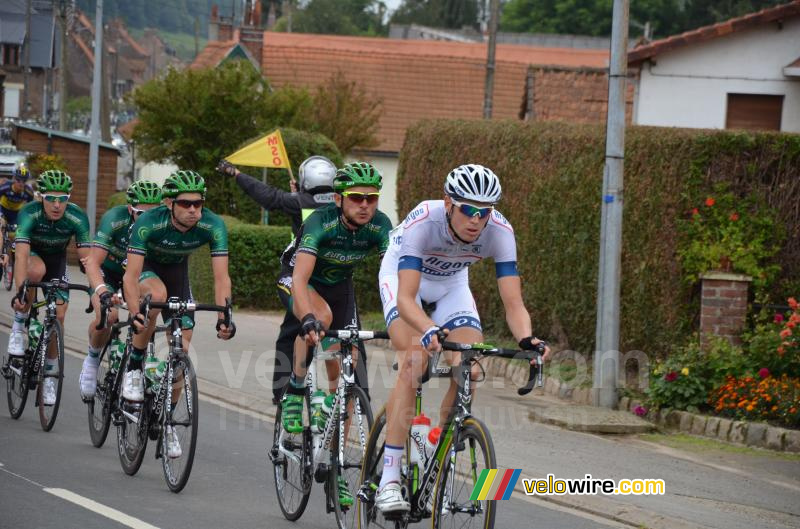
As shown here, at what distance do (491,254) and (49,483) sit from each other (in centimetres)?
375

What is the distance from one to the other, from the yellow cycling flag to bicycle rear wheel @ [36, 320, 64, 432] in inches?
351

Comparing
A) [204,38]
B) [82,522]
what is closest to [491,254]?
[82,522]

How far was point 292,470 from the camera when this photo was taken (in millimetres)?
8211

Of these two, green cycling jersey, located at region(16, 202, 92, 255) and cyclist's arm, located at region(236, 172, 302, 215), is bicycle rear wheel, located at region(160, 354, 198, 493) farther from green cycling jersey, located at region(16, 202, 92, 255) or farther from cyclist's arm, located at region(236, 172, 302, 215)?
cyclist's arm, located at region(236, 172, 302, 215)

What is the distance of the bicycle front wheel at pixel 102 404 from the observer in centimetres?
1004

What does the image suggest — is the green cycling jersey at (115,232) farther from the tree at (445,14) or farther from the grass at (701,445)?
the tree at (445,14)

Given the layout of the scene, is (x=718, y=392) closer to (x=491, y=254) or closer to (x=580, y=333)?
(x=580, y=333)

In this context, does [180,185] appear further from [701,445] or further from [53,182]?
[701,445]

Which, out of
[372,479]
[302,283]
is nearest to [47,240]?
[302,283]

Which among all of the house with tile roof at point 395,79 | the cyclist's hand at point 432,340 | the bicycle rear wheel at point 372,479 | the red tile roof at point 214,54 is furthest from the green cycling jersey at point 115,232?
the red tile roof at point 214,54

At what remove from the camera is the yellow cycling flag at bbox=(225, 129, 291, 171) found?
19734mm

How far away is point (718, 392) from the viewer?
1205 centimetres

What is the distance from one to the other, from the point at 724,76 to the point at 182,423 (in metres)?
19.3

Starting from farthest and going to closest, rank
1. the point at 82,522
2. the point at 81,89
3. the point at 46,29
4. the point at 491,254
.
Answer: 1. the point at 81,89
2. the point at 46,29
3. the point at 82,522
4. the point at 491,254
